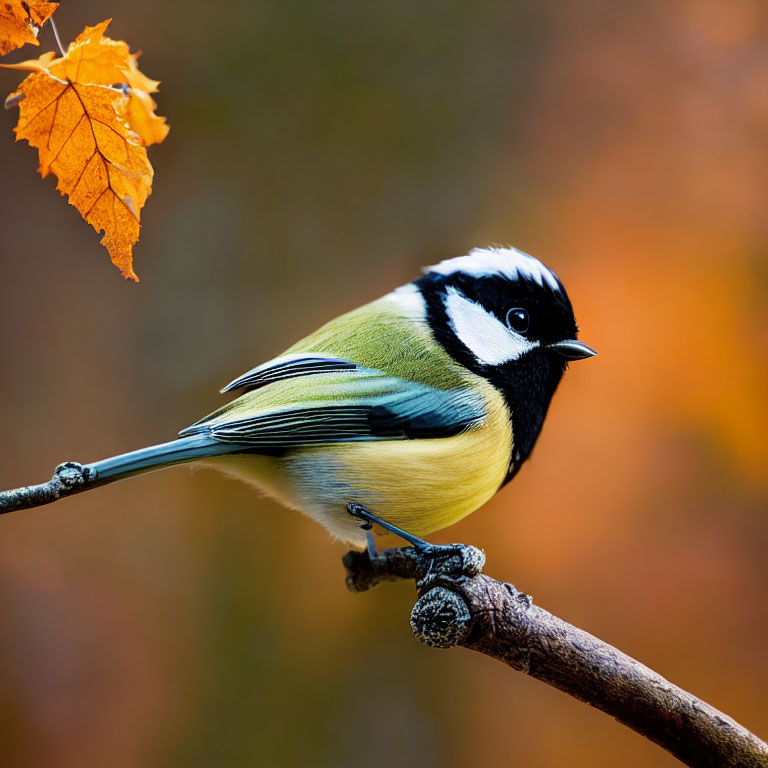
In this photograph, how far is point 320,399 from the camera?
40.8 inches

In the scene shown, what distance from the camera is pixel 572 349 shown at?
1.12 m

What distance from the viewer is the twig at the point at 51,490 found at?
782mm

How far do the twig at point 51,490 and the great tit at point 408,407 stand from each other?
0.09 m

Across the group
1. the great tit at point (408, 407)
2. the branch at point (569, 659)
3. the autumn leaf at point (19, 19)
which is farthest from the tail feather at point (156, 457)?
the autumn leaf at point (19, 19)

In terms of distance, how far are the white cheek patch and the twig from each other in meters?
0.56

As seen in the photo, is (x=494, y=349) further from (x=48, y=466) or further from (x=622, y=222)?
(x=48, y=466)

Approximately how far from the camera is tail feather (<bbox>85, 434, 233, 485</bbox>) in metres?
0.86

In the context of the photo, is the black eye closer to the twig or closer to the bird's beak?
the bird's beak

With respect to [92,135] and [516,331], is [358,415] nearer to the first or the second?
[516,331]

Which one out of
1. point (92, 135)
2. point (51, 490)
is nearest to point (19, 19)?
point (92, 135)

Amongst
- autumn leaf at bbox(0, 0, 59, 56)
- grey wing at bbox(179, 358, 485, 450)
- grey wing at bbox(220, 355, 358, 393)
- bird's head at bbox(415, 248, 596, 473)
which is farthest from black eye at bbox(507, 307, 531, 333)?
autumn leaf at bbox(0, 0, 59, 56)

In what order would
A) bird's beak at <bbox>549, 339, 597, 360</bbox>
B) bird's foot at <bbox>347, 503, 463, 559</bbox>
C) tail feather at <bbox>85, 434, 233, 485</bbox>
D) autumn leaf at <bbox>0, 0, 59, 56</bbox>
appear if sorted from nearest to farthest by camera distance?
autumn leaf at <bbox>0, 0, 59, 56</bbox> < tail feather at <bbox>85, 434, 233, 485</bbox> < bird's foot at <bbox>347, 503, 463, 559</bbox> < bird's beak at <bbox>549, 339, 597, 360</bbox>

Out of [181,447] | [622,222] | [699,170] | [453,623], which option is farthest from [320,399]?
[699,170]

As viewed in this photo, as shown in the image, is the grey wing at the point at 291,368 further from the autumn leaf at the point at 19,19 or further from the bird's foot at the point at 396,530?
the autumn leaf at the point at 19,19
